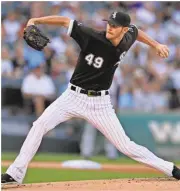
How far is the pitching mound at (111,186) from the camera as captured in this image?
250 inches

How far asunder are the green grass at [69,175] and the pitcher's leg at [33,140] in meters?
2.75

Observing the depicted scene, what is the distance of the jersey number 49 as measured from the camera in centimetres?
643

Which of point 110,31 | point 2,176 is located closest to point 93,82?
point 110,31

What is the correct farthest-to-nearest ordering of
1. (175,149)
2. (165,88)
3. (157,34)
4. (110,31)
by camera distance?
(157,34)
(165,88)
(175,149)
(110,31)

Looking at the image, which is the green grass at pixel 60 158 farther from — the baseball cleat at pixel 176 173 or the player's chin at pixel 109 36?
the player's chin at pixel 109 36

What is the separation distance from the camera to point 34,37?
21.1 ft

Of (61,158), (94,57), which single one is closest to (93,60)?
(94,57)

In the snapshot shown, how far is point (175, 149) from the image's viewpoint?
13.6 m

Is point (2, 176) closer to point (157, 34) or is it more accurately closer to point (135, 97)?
point (135, 97)

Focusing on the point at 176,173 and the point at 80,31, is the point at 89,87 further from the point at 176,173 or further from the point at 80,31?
the point at 176,173

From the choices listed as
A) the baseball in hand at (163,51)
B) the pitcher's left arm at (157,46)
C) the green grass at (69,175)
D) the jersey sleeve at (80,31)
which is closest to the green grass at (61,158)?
the green grass at (69,175)

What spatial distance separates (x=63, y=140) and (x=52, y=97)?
3.38ft

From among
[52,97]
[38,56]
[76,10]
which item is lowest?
[52,97]

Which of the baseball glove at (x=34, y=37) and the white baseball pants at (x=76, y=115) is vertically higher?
the baseball glove at (x=34, y=37)
